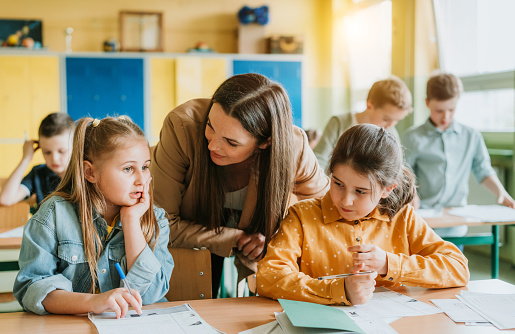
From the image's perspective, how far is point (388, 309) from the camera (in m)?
1.26

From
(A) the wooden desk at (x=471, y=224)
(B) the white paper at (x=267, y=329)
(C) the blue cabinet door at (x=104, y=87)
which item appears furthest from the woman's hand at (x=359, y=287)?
(C) the blue cabinet door at (x=104, y=87)

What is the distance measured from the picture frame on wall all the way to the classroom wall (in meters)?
0.11

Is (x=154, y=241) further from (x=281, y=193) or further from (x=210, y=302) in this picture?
(x=281, y=193)

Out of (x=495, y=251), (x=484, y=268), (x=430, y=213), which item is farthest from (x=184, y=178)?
(x=484, y=268)

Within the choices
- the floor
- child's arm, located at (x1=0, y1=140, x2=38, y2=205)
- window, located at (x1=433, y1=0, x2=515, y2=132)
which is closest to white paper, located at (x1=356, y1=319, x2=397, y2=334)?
child's arm, located at (x1=0, y1=140, x2=38, y2=205)

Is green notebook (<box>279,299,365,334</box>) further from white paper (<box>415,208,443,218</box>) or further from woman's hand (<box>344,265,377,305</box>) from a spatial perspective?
white paper (<box>415,208,443,218</box>)

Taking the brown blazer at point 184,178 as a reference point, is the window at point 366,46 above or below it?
above

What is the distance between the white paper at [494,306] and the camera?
1.18 m

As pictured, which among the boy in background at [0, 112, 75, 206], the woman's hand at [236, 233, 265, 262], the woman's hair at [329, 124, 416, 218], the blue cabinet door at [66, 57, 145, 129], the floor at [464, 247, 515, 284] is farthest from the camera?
the blue cabinet door at [66, 57, 145, 129]

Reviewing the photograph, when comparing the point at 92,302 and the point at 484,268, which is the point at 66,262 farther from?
the point at 484,268

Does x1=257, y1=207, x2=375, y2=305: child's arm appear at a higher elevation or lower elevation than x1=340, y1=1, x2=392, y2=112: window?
lower

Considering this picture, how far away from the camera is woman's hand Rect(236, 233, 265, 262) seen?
1.73m

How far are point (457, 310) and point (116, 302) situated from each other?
81 centimetres

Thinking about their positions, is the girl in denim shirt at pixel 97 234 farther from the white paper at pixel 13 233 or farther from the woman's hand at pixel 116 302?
the white paper at pixel 13 233
